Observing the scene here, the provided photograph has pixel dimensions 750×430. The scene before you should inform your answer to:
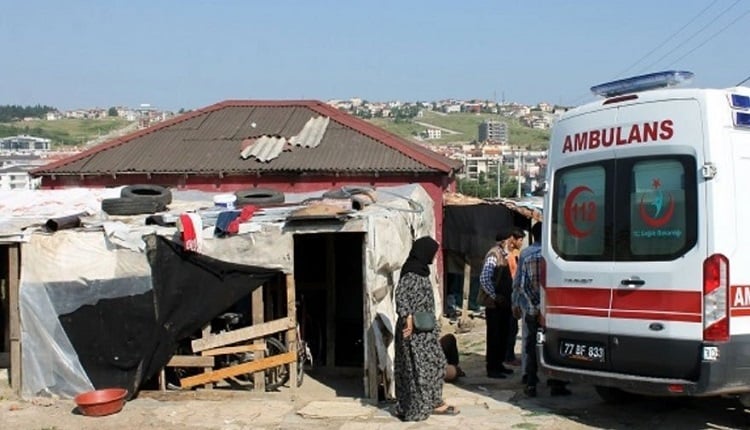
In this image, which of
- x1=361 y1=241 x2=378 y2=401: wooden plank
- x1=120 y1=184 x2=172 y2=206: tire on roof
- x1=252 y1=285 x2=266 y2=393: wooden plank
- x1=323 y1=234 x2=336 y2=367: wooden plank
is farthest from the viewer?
x1=323 y1=234 x2=336 y2=367: wooden plank

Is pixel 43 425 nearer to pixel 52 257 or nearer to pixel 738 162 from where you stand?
pixel 52 257

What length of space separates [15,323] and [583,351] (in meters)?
6.41

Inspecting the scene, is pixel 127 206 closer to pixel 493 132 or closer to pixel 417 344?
pixel 417 344

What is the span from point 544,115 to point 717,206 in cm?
12918

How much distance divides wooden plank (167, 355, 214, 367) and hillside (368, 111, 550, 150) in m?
87.9

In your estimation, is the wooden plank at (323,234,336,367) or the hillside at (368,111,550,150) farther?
the hillside at (368,111,550,150)

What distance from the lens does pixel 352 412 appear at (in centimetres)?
880

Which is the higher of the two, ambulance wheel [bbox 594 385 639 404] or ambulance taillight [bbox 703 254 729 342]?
ambulance taillight [bbox 703 254 729 342]

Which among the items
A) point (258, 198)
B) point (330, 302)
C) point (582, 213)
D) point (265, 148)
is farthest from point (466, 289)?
point (582, 213)

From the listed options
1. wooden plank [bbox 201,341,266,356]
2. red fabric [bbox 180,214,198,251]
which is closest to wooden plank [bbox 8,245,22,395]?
red fabric [bbox 180,214,198,251]

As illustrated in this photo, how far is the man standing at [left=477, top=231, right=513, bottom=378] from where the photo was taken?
34.1ft

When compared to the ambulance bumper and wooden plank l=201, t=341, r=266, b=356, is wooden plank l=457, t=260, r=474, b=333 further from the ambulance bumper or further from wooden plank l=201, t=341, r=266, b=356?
the ambulance bumper

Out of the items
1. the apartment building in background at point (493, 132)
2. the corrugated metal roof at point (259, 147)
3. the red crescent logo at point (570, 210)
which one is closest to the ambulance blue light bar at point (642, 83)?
the red crescent logo at point (570, 210)

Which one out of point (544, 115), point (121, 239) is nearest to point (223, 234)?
point (121, 239)
